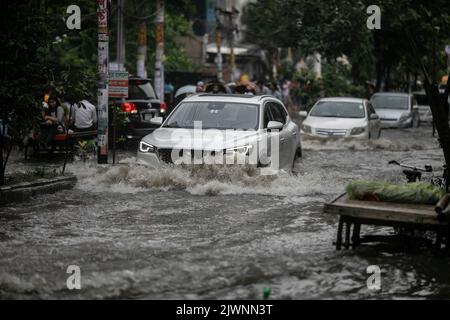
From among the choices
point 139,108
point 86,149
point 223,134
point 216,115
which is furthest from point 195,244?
point 139,108

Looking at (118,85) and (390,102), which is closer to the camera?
(118,85)

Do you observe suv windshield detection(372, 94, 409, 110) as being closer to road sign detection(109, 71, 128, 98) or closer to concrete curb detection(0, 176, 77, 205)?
road sign detection(109, 71, 128, 98)

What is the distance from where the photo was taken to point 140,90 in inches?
906

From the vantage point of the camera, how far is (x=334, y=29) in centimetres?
3306

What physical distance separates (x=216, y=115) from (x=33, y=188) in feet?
11.2

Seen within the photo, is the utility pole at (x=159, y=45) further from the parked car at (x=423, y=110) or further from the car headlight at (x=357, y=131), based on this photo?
the parked car at (x=423, y=110)

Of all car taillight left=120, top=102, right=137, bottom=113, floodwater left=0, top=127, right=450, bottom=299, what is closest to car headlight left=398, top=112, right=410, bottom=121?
car taillight left=120, top=102, right=137, bottom=113

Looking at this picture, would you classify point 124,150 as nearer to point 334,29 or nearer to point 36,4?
point 36,4

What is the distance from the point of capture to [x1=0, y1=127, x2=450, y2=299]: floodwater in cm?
767

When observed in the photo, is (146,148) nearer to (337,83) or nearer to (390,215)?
(390,215)

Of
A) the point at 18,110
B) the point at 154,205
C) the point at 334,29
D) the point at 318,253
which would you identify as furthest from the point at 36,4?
the point at 334,29

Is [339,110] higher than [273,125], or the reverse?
[273,125]

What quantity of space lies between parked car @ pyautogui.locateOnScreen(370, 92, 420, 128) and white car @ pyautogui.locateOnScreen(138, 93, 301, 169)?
55.0 feet

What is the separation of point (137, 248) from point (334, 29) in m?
24.9
